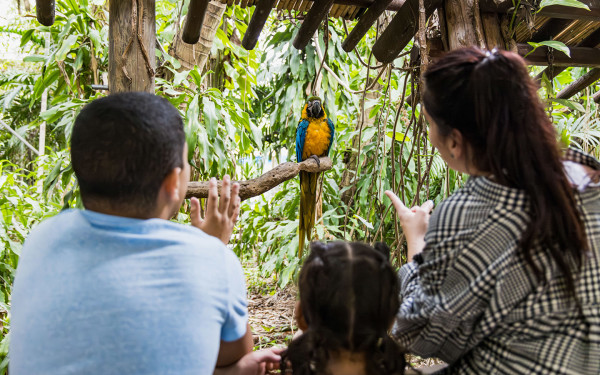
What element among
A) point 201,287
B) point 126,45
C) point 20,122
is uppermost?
point 126,45

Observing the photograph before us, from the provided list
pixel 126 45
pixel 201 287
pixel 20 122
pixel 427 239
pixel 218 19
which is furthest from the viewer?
pixel 20 122

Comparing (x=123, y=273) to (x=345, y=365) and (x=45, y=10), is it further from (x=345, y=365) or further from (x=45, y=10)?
(x=45, y=10)

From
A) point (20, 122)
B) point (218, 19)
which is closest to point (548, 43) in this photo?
point (218, 19)

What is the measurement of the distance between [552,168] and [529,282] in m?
0.18

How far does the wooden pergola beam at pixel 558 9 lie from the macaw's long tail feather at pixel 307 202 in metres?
1.70

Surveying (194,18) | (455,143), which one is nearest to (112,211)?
(455,143)

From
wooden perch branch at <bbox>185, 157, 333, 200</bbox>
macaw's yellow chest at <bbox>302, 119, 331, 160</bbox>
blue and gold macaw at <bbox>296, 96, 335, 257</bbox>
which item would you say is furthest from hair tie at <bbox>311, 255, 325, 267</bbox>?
macaw's yellow chest at <bbox>302, 119, 331, 160</bbox>

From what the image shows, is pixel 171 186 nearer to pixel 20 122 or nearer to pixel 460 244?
pixel 460 244

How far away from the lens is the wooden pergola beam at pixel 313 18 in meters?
1.71

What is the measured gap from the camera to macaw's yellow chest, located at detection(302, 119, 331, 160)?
358cm

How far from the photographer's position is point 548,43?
1592mm

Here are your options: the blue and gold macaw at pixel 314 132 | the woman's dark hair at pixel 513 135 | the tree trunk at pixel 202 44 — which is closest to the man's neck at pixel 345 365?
the woman's dark hair at pixel 513 135

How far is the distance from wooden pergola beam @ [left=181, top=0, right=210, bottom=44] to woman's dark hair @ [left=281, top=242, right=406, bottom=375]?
3.77ft

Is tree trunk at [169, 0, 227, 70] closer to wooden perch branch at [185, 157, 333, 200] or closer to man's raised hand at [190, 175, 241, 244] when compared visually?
wooden perch branch at [185, 157, 333, 200]
